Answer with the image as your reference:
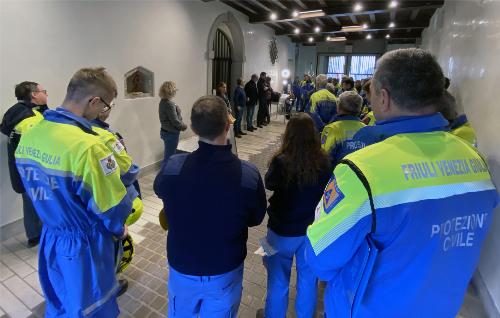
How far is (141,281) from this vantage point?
2281 millimetres

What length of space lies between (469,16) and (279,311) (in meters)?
3.89

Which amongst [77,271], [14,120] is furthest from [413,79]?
[14,120]

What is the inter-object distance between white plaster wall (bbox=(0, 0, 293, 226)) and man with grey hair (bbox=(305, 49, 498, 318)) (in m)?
3.24

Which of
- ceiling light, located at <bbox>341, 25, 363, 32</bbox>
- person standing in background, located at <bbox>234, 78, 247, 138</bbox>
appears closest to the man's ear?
person standing in background, located at <bbox>234, 78, 247, 138</bbox>

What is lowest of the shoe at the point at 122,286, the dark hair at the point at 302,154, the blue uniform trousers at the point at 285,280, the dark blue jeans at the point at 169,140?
the shoe at the point at 122,286

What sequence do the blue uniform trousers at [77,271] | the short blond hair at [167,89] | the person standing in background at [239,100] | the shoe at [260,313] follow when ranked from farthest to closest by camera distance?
the person standing in background at [239,100]
the short blond hair at [167,89]
the shoe at [260,313]
the blue uniform trousers at [77,271]

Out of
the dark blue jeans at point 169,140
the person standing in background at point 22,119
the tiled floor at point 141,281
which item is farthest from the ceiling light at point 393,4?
the person standing in background at point 22,119

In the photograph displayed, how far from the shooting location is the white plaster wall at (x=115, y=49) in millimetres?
2730

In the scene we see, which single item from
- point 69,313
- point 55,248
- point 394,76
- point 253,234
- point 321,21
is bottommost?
point 253,234

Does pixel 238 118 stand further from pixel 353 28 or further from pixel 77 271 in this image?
pixel 77 271

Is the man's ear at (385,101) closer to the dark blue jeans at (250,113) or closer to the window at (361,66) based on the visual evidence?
the dark blue jeans at (250,113)

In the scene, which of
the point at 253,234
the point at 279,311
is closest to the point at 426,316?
the point at 279,311

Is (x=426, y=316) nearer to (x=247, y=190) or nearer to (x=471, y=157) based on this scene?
(x=471, y=157)

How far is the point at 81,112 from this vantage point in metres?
1.37
